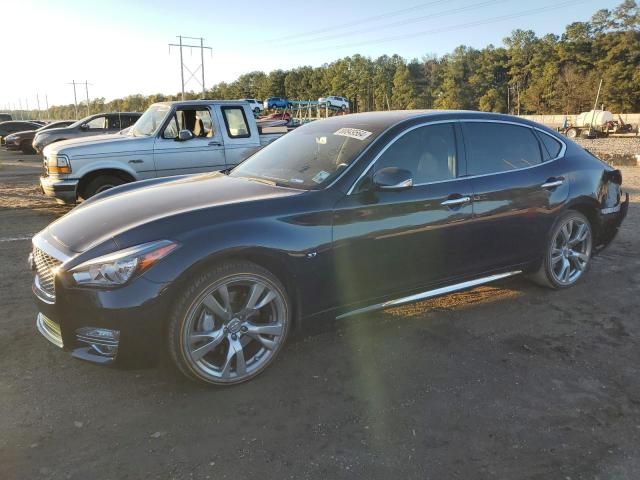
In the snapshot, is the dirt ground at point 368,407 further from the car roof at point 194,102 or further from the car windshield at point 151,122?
the car roof at point 194,102

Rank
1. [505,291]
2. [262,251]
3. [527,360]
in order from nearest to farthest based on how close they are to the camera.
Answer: [262,251], [527,360], [505,291]

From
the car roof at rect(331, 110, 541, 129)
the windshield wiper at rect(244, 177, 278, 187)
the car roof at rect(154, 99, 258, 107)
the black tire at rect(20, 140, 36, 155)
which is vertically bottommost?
the black tire at rect(20, 140, 36, 155)

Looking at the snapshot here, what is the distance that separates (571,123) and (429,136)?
48601 mm

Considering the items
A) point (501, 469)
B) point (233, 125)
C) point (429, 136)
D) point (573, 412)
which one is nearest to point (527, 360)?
point (573, 412)

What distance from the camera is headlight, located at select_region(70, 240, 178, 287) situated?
2.84 metres

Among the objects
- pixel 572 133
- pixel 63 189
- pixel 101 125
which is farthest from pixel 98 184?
pixel 572 133

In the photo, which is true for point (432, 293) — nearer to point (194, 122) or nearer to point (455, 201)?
point (455, 201)

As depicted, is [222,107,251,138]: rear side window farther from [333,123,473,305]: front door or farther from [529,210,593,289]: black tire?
[529,210,593,289]: black tire

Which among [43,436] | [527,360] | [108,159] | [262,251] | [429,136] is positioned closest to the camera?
[43,436]

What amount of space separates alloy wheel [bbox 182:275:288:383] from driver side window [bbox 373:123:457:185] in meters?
1.29

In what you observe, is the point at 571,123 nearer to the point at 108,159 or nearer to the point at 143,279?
the point at 108,159

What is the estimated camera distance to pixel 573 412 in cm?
294

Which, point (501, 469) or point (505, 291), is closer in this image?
point (501, 469)

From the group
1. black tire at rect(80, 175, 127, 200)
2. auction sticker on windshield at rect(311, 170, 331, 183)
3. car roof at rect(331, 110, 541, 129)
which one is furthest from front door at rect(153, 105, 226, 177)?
auction sticker on windshield at rect(311, 170, 331, 183)
